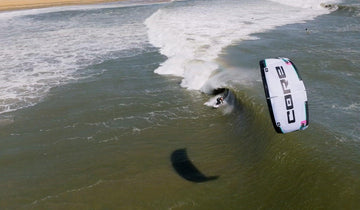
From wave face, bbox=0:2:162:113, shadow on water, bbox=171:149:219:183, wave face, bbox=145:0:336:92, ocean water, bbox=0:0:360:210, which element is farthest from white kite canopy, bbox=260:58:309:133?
wave face, bbox=0:2:162:113

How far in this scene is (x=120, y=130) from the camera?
16312 millimetres

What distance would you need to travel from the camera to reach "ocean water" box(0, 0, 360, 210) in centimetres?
1139

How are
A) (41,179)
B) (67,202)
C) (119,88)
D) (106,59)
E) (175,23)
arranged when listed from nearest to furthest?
1. (67,202)
2. (41,179)
3. (119,88)
4. (106,59)
5. (175,23)

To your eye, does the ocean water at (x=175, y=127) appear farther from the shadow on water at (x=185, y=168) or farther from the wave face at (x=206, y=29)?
the wave face at (x=206, y=29)

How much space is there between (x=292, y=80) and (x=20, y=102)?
16.7 m

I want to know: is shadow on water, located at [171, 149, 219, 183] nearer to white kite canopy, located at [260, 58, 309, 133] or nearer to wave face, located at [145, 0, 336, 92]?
white kite canopy, located at [260, 58, 309, 133]

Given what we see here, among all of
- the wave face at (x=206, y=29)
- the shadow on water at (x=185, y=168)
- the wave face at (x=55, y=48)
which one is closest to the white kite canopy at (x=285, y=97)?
→ the shadow on water at (x=185, y=168)

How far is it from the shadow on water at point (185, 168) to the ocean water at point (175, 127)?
0.07 m

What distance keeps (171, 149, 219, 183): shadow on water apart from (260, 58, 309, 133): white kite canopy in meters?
3.57

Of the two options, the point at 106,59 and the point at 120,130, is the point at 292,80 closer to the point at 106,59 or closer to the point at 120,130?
the point at 120,130

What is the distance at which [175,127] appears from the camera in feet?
53.1

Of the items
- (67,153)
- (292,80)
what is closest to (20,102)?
(67,153)

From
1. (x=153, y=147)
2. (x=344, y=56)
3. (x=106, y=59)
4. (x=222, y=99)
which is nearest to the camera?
(x=153, y=147)

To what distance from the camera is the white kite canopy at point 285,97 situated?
982cm
